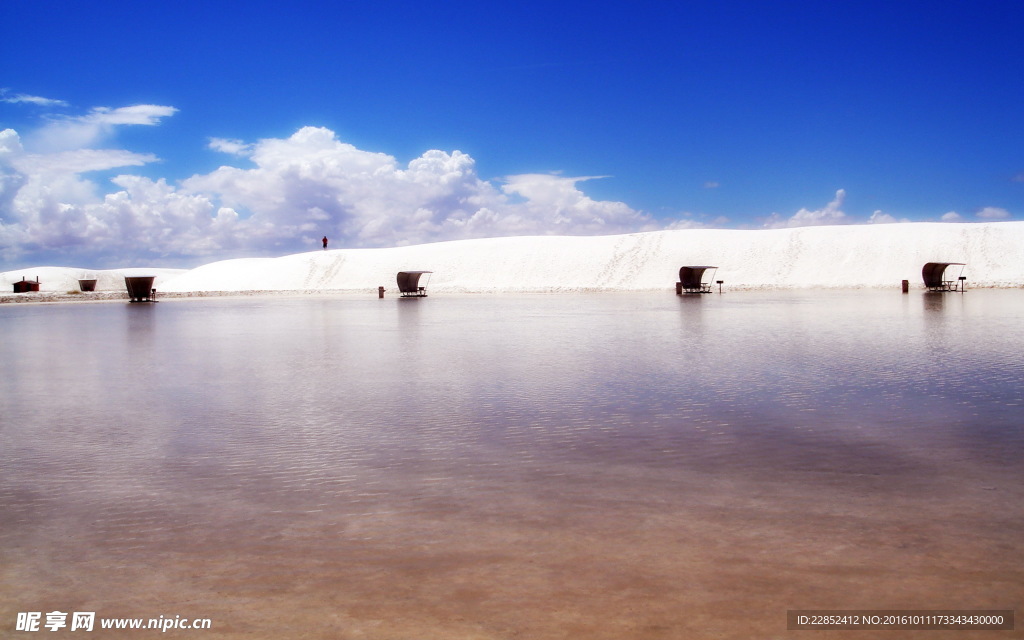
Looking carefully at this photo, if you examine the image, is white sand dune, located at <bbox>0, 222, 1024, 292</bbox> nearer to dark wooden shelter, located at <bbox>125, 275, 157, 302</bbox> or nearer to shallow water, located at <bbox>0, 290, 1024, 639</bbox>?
dark wooden shelter, located at <bbox>125, 275, 157, 302</bbox>

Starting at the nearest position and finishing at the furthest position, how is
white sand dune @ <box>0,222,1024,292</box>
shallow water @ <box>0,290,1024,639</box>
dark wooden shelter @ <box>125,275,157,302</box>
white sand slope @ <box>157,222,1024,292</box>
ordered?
shallow water @ <box>0,290,1024,639</box>, dark wooden shelter @ <box>125,275,157,302</box>, white sand dune @ <box>0,222,1024,292</box>, white sand slope @ <box>157,222,1024,292</box>

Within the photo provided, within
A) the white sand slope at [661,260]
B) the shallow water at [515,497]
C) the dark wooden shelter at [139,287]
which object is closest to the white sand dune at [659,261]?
the white sand slope at [661,260]

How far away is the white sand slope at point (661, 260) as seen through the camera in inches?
2616

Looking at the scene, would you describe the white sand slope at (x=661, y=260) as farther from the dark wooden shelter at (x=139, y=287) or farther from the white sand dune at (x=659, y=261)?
the dark wooden shelter at (x=139, y=287)

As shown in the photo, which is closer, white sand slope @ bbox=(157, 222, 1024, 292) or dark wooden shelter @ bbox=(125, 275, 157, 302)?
dark wooden shelter @ bbox=(125, 275, 157, 302)

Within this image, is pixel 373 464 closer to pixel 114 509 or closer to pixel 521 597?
pixel 114 509

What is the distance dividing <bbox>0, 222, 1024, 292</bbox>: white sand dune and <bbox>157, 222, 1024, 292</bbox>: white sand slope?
0.10m

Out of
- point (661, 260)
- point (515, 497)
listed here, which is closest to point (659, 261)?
point (661, 260)

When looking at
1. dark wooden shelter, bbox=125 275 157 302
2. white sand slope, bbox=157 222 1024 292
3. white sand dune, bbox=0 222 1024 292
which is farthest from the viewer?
white sand slope, bbox=157 222 1024 292

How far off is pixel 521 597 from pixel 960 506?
9.41ft

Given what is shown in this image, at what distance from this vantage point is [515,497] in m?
4.91

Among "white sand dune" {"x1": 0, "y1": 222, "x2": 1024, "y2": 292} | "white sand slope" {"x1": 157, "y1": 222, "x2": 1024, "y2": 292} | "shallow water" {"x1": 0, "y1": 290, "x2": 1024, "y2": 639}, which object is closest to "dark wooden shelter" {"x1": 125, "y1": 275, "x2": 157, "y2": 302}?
"white sand dune" {"x1": 0, "y1": 222, "x2": 1024, "y2": 292}

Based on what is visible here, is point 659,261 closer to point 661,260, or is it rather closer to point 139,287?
point 661,260

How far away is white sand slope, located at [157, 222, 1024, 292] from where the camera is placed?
218 ft
